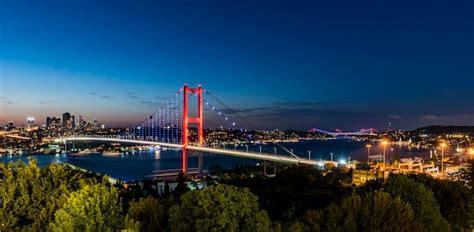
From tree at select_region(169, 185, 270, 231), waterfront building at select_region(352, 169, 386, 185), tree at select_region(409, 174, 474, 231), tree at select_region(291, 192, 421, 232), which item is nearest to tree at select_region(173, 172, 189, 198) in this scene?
tree at select_region(409, 174, 474, 231)

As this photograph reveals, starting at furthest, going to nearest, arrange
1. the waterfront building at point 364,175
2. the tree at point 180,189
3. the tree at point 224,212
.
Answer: the waterfront building at point 364,175
the tree at point 180,189
the tree at point 224,212

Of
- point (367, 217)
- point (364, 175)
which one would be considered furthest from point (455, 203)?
point (364, 175)

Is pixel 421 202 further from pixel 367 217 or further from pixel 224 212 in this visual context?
pixel 224 212

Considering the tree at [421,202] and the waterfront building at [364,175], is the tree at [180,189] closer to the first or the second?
the tree at [421,202]

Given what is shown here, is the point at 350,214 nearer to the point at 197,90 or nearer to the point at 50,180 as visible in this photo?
the point at 50,180

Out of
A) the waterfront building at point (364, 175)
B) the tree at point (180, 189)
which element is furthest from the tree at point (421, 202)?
the waterfront building at point (364, 175)

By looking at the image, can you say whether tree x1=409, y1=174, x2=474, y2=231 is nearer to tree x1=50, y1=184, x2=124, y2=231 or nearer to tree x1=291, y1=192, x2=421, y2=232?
tree x1=291, y1=192, x2=421, y2=232

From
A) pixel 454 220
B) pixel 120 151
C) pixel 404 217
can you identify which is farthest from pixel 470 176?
pixel 120 151
